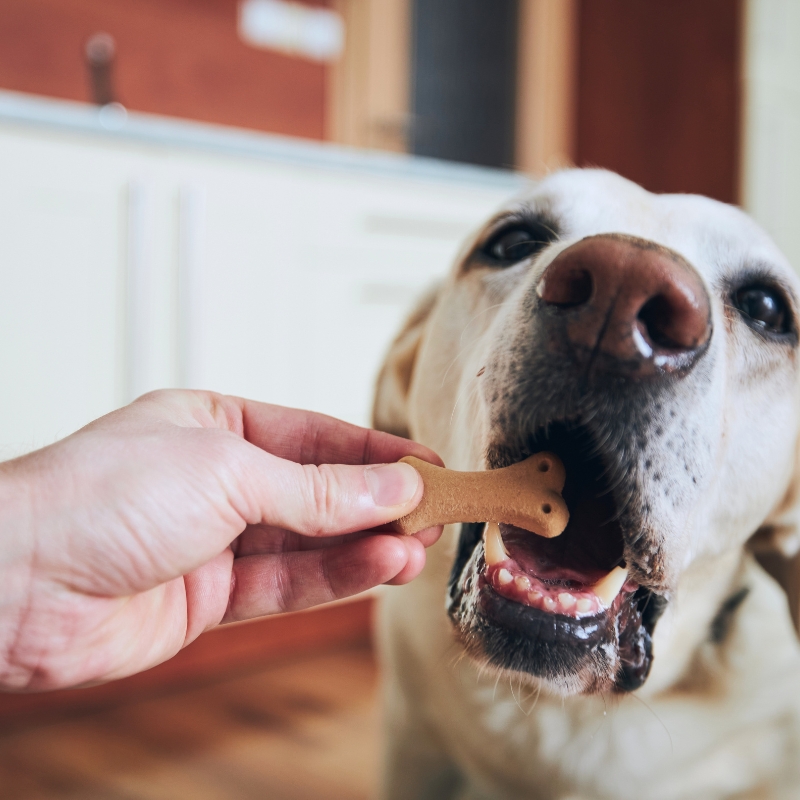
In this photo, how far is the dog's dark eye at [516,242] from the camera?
51.1 inches

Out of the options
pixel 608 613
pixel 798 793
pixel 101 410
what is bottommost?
pixel 798 793

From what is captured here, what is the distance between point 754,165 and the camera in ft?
14.2

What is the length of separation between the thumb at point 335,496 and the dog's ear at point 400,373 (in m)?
0.63

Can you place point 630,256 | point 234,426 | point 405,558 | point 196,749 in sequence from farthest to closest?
1. point 196,749
2. point 234,426
3. point 405,558
4. point 630,256

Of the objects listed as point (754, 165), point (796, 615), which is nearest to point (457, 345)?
point (796, 615)

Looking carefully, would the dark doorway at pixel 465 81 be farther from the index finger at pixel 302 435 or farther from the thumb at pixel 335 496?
the thumb at pixel 335 496

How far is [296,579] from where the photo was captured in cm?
102

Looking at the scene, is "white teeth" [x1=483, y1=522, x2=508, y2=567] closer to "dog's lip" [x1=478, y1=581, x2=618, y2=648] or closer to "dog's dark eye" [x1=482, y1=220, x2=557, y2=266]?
"dog's lip" [x1=478, y1=581, x2=618, y2=648]

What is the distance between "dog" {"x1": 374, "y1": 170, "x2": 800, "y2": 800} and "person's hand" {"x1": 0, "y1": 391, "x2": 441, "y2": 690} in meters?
0.20

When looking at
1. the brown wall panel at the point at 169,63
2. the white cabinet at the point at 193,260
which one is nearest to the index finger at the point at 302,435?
the white cabinet at the point at 193,260

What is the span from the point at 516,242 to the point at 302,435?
19.9 inches

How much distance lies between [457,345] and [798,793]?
3.15 ft

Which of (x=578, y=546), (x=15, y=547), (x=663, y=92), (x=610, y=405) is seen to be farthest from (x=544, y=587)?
(x=663, y=92)

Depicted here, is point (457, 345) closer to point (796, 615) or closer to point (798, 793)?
point (796, 615)
